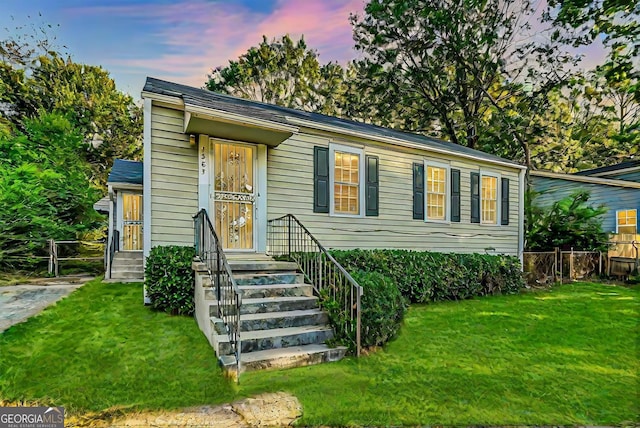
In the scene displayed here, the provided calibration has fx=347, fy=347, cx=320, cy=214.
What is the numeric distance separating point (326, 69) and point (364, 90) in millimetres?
5043

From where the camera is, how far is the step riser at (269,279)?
17.9 ft

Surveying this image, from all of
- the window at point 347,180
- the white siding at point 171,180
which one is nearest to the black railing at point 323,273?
the window at point 347,180

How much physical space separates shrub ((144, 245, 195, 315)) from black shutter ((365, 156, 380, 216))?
4.60 m

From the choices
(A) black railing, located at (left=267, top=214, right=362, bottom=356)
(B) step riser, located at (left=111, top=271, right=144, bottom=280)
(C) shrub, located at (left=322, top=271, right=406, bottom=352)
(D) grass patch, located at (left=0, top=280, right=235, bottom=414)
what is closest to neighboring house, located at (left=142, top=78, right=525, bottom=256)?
(A) black railing, located at (left=267, top=214, right=362, bottom=356)

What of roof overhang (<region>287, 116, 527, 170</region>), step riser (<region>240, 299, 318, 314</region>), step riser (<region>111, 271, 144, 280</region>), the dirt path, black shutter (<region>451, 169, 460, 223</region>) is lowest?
the dirt path

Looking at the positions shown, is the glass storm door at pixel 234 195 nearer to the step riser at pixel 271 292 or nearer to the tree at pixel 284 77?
the step riser at pixel 271 292

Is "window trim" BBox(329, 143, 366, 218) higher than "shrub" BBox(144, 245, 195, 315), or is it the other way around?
"window trim" BBox(329, 143, 366, 218)

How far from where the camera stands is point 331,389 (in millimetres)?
3568

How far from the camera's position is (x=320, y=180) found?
26.2 feet

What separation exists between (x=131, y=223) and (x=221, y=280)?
7.56 metres

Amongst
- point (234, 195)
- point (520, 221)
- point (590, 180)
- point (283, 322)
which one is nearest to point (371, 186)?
point (234, 195)

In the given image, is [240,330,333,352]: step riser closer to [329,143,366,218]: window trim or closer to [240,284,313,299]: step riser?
[240,284,313,299]: step riser

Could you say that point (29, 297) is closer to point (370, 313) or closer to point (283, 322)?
point (283, 322)

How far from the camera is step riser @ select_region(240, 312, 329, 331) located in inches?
177
